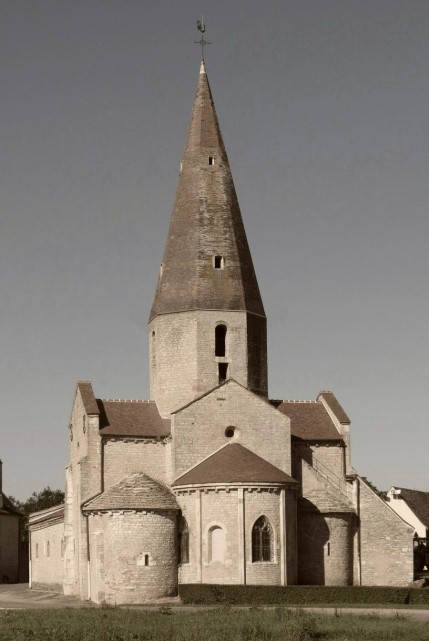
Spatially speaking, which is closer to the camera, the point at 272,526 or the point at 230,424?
the point at 272,526

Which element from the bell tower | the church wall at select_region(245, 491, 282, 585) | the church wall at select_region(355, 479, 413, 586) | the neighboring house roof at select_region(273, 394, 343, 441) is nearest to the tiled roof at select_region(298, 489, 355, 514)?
the church wall at select_region(355, 479, 413, 586)

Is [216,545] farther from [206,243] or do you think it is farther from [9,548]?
[9,548]

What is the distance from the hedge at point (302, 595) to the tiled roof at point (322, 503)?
7026 millimetres

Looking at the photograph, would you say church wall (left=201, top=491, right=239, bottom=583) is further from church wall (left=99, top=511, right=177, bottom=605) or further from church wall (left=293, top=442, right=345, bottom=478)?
church wall (left=293, top=442, right=345, bottom=478)

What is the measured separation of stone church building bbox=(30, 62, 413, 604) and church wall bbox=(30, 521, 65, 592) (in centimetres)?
23

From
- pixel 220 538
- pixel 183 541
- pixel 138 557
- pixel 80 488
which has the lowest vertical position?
pixel 138 557

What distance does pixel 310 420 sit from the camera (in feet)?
189

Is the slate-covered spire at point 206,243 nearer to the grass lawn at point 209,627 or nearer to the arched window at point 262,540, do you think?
the arched window at point 262,540

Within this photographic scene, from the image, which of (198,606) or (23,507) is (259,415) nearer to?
(198,606)

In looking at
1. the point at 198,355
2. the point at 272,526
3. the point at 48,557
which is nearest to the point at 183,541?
the point at 272,526

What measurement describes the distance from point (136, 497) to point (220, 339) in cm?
1058

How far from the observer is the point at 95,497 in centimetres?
5169

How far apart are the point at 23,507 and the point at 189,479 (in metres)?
72.6

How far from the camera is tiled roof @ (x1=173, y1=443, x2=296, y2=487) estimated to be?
48.2m
